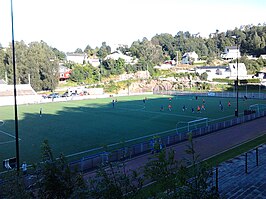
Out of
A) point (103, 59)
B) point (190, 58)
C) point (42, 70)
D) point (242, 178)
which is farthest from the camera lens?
point (190, 58)

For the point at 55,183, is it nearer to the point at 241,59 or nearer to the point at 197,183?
the point at 197,183

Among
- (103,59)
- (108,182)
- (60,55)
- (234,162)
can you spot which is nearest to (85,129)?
(234,162)

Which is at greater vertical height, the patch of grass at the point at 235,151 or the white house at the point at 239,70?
the white house at the point at 239,70

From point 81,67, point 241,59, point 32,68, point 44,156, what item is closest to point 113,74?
point 81,67

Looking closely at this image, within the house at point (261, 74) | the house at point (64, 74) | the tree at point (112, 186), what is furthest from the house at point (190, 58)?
the tree at point (112, 186)

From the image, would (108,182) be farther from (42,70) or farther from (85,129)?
(42,70)

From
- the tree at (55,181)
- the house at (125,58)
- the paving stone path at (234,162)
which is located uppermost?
the house at (125,58)

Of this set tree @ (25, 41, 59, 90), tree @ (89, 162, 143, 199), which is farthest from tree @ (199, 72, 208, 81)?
tree @ (89, 162, 143, 199)

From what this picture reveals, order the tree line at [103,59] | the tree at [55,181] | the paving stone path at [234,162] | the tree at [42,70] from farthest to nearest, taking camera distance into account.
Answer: the tree line at [103,59] → the tree at [42,70] → the paving stone path at [234,162] → the tree at [55,181]

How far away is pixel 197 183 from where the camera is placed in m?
5.40

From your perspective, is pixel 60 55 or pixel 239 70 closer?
pixel 239 70

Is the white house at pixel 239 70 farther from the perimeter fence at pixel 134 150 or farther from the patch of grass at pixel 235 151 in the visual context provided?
the patch of grass at pixel 235 151

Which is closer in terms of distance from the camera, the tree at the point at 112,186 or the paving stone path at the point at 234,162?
the tree at the point at 112,186

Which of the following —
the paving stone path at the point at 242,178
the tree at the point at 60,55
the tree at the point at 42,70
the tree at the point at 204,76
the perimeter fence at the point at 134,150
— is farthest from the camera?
the tree at the point at 60,55
